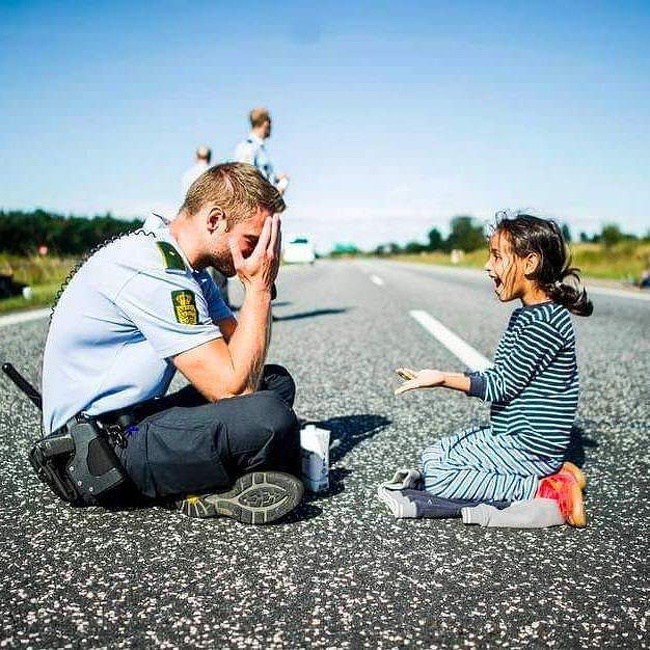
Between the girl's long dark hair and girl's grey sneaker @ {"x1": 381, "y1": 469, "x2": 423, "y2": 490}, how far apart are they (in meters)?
0.92

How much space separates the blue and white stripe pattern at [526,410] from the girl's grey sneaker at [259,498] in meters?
0.62

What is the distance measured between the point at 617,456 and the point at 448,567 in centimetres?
170

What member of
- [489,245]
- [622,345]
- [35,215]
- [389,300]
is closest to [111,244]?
[489,245]

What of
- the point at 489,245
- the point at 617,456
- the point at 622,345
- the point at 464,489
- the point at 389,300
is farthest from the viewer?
the point at 389,300

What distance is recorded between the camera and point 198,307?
2.52 metres

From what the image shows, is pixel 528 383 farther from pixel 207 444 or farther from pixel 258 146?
pixel 258 146

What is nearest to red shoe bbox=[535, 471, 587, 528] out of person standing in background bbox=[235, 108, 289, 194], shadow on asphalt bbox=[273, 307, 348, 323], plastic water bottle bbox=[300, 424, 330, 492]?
plastic water bottle bbox=[300, 424, 330, 492]

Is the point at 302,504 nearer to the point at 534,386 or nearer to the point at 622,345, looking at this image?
the point at 534,386

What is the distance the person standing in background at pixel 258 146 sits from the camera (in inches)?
303

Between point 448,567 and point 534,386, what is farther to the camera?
point 534,386

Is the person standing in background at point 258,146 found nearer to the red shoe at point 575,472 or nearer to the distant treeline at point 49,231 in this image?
the red shoe at point 575,472

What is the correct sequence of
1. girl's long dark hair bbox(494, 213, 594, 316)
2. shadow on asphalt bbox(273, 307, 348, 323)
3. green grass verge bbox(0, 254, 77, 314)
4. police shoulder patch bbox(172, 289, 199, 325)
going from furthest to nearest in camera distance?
1. green grass verge bbox(0, 254, 77, 314)
2. shadow on asphalt bbox(273, 307, 348, 323)
3. girl's long dark hair bbox(494, 213, 594, 316)
4. police shoulder patch bbox(172, 289, 199, 325)

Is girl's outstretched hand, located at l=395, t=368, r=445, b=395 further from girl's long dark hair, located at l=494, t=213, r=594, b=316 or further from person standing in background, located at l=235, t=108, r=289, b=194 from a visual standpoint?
person standing in background, located at l=235, t=108, r=289, b=194

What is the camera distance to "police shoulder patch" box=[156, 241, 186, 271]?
247 cm
